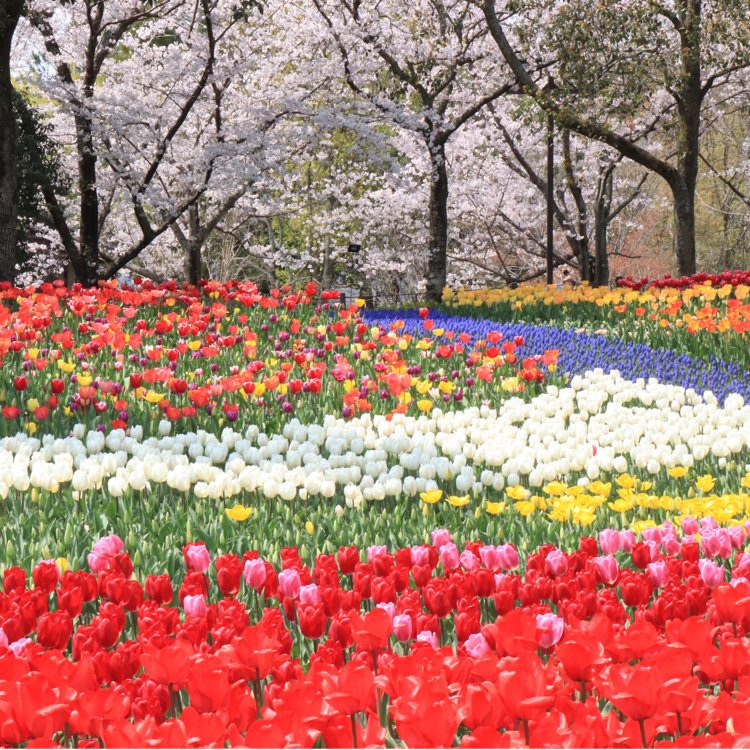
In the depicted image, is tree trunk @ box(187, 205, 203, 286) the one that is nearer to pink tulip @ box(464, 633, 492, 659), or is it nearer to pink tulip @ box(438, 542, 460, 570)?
pink tulip @ box(438, 542, 460, 570)

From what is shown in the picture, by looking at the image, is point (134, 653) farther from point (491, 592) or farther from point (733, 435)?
point (733, 435)

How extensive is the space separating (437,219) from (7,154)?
26.1 feet

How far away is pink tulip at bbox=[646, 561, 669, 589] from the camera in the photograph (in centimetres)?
271

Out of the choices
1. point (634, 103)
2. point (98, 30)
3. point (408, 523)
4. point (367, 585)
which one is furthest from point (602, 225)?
point (367, 585)

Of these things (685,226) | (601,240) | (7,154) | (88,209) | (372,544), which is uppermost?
(7,154)

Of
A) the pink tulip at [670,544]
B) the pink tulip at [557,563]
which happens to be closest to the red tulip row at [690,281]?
the pink tulip at [670,544]

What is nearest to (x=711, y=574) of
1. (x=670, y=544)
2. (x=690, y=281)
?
(x=670, y=544)

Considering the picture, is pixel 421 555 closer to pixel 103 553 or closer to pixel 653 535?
pixel 653 535

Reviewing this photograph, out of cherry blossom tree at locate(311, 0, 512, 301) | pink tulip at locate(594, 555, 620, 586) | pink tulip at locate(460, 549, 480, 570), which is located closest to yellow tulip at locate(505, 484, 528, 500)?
pink tulip at locate(460, 549, 480, 570)

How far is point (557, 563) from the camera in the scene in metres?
2.75

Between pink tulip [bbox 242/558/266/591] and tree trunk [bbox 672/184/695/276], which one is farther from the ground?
tree trunk [bbox 672/184/695/276]

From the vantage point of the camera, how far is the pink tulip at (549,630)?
2178 mm

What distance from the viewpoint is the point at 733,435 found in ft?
17.9

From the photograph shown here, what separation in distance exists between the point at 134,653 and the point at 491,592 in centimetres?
111
